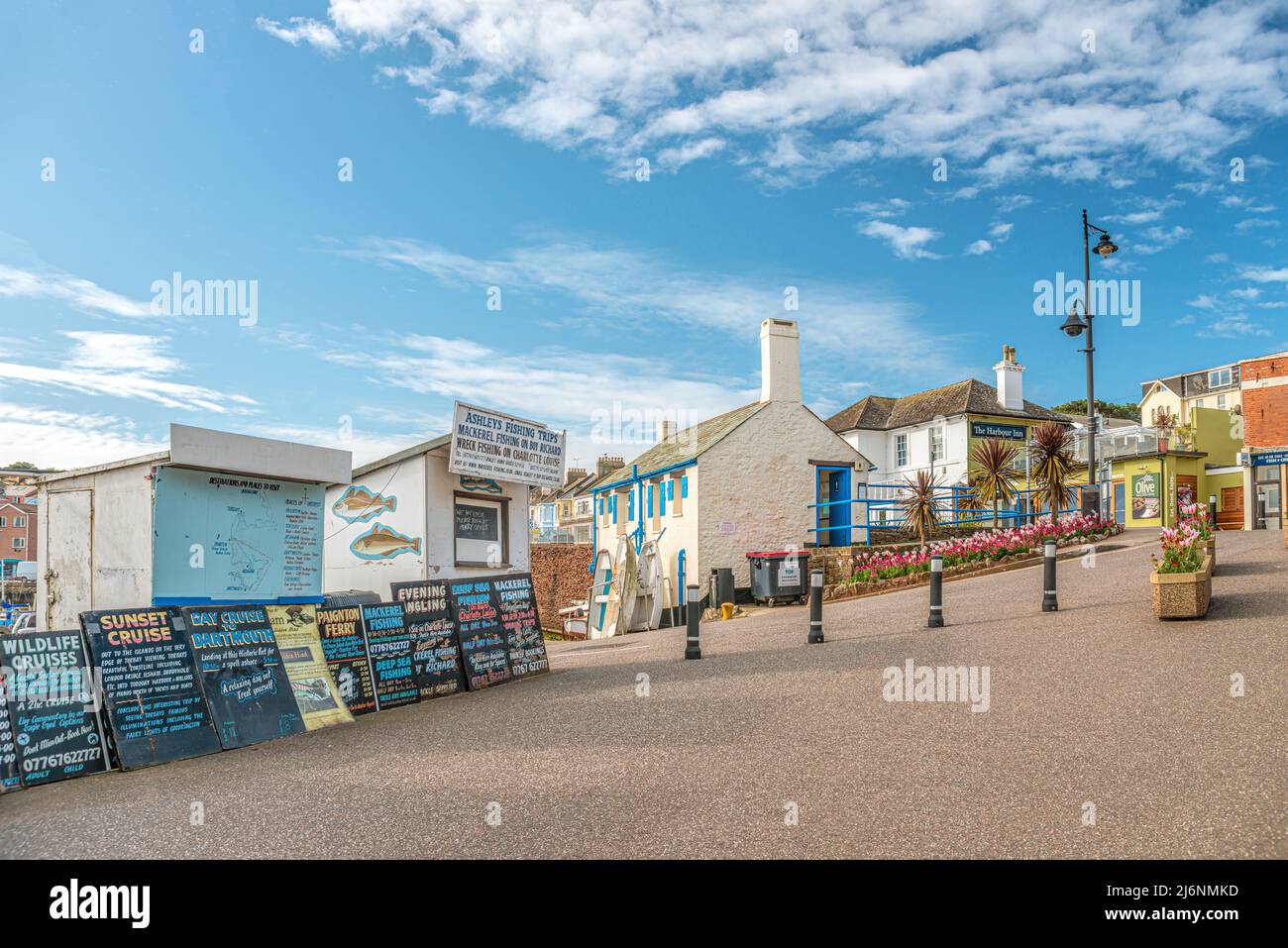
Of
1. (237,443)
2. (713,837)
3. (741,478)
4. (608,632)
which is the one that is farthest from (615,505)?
(713,837)

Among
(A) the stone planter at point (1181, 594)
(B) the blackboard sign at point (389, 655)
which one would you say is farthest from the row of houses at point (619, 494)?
(A) the stone planter at point (1181, 594)

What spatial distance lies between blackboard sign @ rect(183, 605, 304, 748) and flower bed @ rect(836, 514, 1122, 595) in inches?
549

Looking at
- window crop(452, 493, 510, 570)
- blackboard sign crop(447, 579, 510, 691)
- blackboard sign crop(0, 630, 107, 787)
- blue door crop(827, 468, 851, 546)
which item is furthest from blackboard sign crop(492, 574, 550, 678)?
blue door crop(827, 468, 851, 546)

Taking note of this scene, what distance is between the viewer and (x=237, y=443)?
1038 cm

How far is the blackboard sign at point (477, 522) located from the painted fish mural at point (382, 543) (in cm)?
83

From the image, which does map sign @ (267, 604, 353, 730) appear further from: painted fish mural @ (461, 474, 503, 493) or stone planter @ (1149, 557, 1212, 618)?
stone planter @ (1149, 557, 1212, 618)

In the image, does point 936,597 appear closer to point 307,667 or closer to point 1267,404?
point 307,667

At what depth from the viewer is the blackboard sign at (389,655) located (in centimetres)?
1007

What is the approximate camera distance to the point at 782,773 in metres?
6.36

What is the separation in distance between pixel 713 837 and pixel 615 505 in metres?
28.1

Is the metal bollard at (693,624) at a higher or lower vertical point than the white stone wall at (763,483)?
lower

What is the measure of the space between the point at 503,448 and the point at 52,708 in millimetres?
8060

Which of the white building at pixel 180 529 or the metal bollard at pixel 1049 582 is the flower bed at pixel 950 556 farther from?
the white building at pixel 180 529
